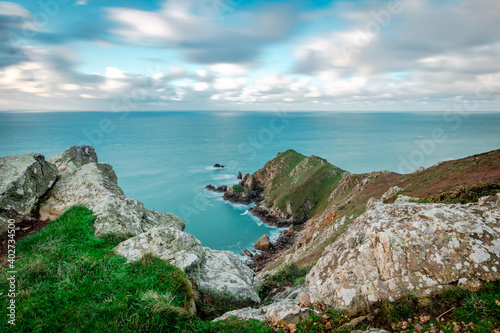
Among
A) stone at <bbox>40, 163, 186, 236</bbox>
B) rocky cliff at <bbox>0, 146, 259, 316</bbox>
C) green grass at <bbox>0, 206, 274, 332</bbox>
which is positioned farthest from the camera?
stone at <bbox>40, 163, 186, 236</bbox>

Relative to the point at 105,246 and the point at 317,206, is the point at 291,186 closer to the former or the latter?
the point at 317,206

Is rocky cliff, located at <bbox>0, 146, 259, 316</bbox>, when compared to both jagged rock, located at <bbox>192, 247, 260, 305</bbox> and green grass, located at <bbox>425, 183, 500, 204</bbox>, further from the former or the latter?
green grass, located at <bbox>425, 183, 500, 204</bbox>

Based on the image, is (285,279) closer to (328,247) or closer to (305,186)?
(328,247)

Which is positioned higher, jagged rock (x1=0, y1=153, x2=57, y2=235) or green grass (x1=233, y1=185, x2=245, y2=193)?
jagged rock (x1=0, y1=153, x2=57, y2=235)

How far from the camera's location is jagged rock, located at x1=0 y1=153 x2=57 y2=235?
12.7 meters

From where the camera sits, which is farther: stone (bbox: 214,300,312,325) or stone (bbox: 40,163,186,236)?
stone (bbox: 40,163,186,236)

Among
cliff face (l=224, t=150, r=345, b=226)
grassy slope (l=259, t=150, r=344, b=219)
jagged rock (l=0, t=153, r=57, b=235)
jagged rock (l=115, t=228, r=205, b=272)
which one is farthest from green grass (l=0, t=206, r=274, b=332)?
grassy slope (l=259, t=150, r=344, b=219)

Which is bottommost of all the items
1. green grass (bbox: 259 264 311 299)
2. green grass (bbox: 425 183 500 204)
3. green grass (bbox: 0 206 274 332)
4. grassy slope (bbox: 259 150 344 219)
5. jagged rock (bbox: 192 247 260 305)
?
grassy slope (bbox: 259 150 344 219)

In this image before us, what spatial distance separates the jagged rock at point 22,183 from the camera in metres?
12.7

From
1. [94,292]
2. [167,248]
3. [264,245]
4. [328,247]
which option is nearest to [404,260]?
[328,247]

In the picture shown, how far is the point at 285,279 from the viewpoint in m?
14.3

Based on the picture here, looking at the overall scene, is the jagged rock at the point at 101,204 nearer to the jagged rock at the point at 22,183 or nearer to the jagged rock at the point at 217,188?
the jagged rock at the point at 22,183

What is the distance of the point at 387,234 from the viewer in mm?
8172

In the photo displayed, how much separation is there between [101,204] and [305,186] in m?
68.2
